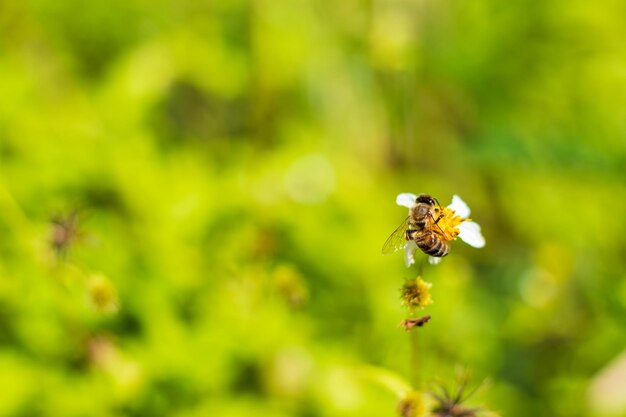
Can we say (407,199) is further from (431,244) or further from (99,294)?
(99,294)

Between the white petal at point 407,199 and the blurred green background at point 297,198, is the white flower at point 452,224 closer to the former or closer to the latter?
the white petal at point 407,199

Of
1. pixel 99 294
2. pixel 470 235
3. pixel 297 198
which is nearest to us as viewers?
pixel 470 235

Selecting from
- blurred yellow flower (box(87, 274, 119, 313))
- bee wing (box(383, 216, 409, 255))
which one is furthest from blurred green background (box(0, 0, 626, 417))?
bee wing (box(383, 216, 409, 255))

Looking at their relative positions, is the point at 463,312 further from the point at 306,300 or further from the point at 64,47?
the point at 64,47

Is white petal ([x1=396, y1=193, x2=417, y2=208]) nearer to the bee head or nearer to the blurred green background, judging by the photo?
the bee head

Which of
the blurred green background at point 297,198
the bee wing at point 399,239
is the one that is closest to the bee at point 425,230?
the bee wing at point 399,239

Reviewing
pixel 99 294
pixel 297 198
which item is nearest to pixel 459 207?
pixel 99 294
